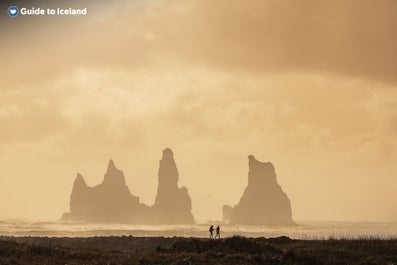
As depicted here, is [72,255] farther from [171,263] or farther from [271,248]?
[271,248]

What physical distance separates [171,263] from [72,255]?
24.9ft

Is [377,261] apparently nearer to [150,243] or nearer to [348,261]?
[348,261]

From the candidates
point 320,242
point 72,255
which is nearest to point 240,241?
point 320,242

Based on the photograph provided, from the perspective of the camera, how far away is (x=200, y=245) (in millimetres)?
43844

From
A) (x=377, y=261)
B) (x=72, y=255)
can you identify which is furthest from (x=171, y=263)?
(x=377, y=261)

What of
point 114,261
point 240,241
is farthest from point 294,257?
point 114,261

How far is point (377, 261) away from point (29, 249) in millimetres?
24171

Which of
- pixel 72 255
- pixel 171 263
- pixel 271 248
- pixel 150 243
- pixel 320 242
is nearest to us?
pixel 171 263

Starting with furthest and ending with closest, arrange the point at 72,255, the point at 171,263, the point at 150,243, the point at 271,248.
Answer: the point at 150,243, the point at 271,248, the point at 72,255, the point at 171,263

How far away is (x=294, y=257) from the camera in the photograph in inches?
1442

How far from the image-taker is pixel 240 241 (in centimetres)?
4400

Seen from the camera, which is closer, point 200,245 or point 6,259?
point 6,259

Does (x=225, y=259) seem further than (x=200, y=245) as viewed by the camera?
No

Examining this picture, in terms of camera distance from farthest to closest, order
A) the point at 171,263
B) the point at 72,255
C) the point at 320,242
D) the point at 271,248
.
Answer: the point at 320,242 → the point at 271,248 → the point at 72,255 → the point at 171,263
